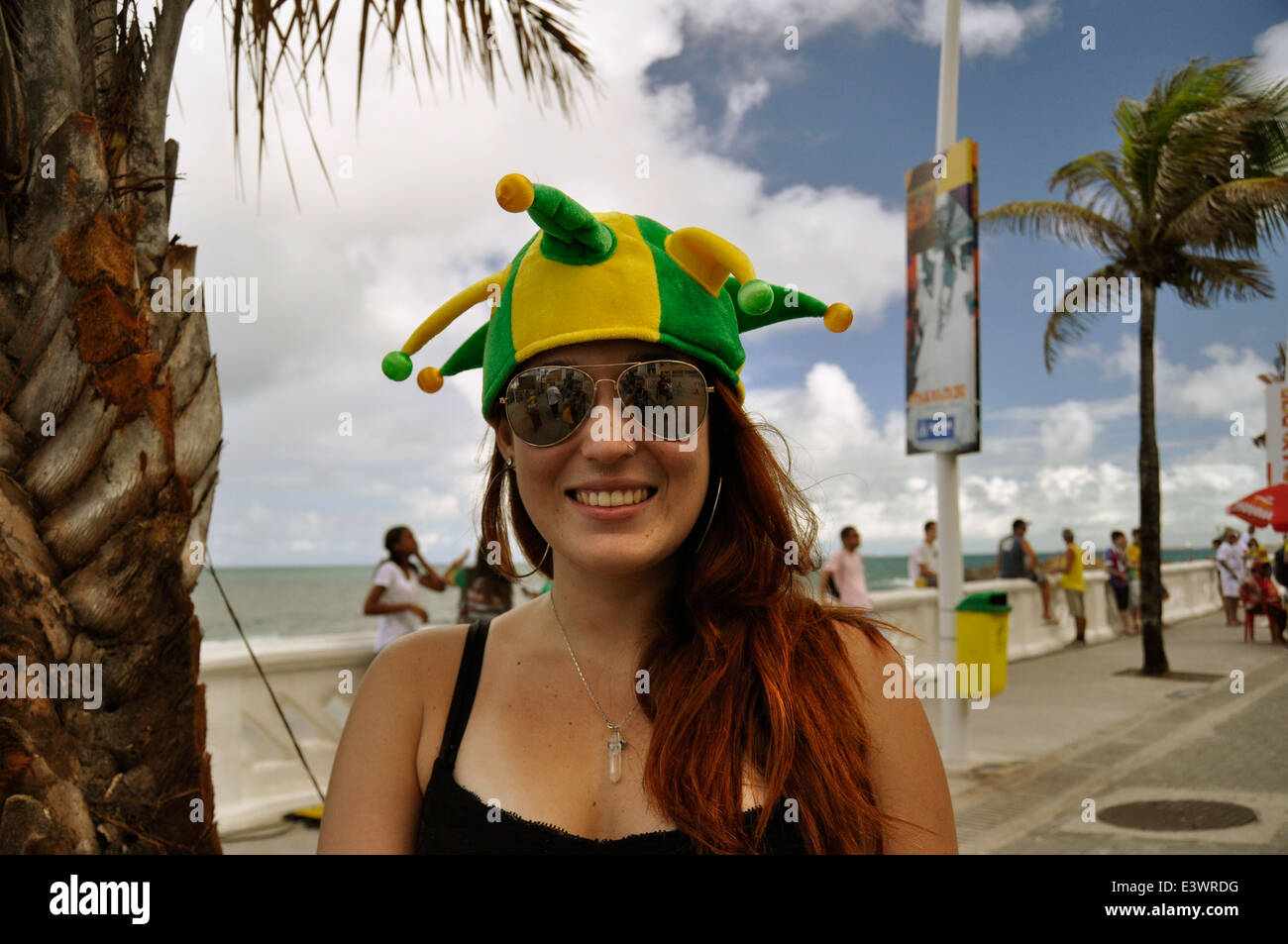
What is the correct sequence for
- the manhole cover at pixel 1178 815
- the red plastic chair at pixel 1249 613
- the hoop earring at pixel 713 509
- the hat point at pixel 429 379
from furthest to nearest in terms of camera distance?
the red plastic chair at pixel 1249 613, the manhole cover at pixel 1178 815, the hat point at pixel 429 379, the hoop earring at pixel 713 509

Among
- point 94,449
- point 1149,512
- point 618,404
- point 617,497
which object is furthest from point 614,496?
point 1149,512

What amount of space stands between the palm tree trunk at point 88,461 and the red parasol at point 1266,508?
692cm

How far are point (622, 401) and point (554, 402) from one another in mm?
115

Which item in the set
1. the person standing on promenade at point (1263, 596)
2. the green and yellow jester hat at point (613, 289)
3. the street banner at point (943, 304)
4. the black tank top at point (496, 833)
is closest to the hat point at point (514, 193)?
the green and yellow jester hat at point (613, 289)

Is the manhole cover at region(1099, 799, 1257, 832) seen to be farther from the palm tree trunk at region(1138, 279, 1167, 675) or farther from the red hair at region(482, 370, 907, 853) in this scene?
the palm tree trunk at region(1138, 279, 1167, 675)

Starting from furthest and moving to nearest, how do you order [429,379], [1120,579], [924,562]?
[1120,579] → [924,562] → [429,379]

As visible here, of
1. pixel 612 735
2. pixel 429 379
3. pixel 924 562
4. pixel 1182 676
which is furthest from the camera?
pixel 924 562

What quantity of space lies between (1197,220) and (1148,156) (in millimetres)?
1426

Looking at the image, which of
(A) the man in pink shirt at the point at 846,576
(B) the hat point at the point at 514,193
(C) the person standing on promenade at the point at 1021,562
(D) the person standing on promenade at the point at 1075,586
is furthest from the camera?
(D) the person standing on promenade at the point at 1075,586

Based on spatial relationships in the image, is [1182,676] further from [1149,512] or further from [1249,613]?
[1149,512]

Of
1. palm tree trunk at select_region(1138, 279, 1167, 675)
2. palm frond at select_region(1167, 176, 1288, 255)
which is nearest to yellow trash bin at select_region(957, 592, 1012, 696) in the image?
palm frond at select_region(1167, 176, 1288, 255)

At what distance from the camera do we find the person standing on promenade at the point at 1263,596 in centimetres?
870

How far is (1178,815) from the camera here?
565 centimetres

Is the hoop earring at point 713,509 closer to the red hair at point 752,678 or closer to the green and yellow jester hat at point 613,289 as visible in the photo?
the red hair at point 752,678
